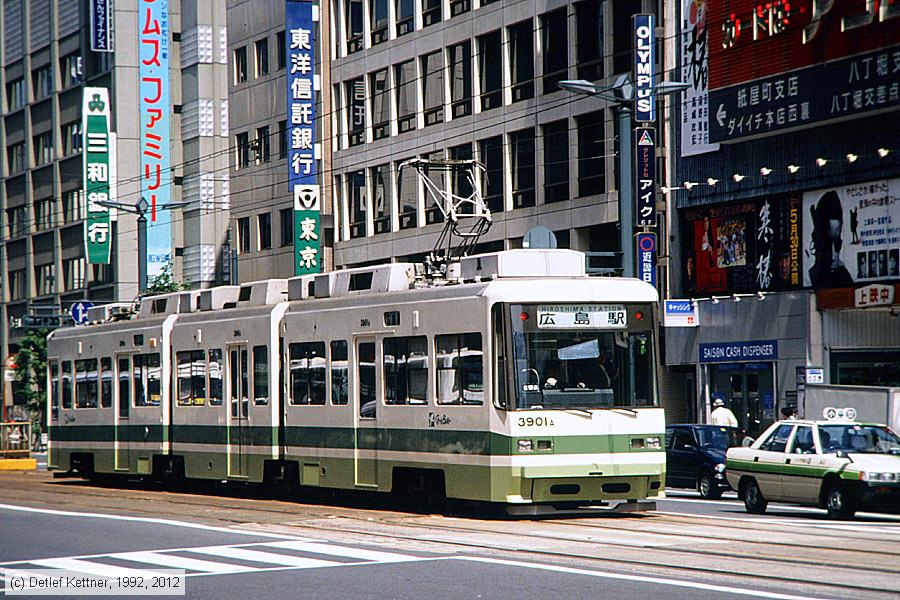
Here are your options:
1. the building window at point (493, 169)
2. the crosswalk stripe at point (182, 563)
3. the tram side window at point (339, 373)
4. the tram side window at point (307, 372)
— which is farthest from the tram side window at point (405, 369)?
the building window at point (493, 169)

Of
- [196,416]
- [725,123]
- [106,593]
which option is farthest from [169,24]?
[106,593]

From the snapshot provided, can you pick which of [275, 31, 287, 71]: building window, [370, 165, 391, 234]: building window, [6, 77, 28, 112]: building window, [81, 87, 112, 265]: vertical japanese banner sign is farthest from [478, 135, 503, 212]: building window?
[6, 77, 28, 112]: building window

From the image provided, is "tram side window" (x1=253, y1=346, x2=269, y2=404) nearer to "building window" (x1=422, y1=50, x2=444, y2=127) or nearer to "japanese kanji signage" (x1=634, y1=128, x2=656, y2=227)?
"japanese kanji signage" (x1=634, y1=128, x2=656, y2=227)

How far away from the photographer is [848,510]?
795 inches

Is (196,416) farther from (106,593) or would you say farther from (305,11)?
(305,11)

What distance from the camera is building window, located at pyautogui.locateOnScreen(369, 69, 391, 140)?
5094 centimetres

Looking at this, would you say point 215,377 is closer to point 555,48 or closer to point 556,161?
point 556,161

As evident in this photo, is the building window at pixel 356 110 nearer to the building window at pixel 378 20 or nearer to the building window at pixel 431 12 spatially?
the building window at pixel 378 20

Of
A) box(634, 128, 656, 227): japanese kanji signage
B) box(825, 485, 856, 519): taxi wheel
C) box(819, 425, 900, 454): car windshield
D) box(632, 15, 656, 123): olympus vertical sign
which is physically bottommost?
box(825, 485, 856, 519): taxi wheel

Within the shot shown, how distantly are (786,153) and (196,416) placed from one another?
15836 millimetres

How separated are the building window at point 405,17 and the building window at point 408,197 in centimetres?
429

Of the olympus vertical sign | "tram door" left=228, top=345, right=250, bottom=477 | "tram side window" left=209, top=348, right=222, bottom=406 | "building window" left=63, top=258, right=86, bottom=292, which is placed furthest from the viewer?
"building window" left=63, top=258, right=86, bottom=292

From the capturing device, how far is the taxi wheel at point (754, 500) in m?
22.0

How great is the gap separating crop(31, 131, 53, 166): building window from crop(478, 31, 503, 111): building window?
4056cm
